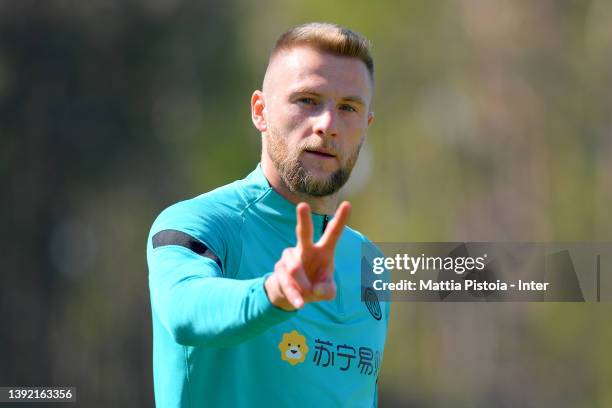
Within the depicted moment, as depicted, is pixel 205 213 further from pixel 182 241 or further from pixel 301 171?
pixel 301 171

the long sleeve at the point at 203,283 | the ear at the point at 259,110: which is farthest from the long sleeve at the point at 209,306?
the ear at the point at 259,110

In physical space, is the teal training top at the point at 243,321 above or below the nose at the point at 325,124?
below

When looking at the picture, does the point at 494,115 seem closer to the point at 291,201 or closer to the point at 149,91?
the point at 149,91

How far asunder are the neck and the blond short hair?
0.45 metres

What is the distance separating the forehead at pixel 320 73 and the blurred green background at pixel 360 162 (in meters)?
14.7

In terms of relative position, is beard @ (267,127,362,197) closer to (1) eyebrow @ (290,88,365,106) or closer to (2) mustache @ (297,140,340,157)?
(2) mustache @ (297,140,340,157)

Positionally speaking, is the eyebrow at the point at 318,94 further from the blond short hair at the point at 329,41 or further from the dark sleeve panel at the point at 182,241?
→ the dark sleeve panel at the point at 182,241

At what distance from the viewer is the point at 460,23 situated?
21766 millimetres

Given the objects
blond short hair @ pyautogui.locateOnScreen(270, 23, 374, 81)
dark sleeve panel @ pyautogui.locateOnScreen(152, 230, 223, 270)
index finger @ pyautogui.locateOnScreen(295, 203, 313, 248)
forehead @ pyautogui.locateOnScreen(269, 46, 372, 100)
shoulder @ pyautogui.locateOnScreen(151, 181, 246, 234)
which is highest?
blond short hair @ pyautogui.locateOnScreen(270, 23, 374, 81)

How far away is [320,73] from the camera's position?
4094mm

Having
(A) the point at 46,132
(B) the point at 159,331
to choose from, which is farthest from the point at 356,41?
(A) the point at 46,132

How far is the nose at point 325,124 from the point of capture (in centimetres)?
400

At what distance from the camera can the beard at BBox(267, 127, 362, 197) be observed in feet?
13.3

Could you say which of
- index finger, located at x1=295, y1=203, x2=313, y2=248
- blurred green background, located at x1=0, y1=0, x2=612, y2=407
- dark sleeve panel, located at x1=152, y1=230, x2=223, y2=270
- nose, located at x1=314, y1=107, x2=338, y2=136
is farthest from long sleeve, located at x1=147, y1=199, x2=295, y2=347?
blurred green background, located at x1=0, y1=0, x2=612, y2=407
